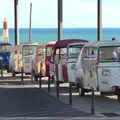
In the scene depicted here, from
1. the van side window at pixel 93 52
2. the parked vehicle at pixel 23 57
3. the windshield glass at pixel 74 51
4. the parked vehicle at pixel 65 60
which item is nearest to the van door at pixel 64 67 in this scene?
the parked vehicle at pixel 65 60

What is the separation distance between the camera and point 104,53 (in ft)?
51.1

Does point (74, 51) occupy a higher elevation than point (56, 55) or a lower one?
higher

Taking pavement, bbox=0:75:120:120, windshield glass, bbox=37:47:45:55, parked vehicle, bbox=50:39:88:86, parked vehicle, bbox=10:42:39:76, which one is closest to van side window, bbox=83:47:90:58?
parked vehicle, bbox=50:39:88:86

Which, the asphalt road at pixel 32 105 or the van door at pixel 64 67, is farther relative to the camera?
the van door at pixel 64 67

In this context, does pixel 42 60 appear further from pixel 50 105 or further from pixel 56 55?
pixel 50 105

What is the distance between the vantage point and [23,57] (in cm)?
2506

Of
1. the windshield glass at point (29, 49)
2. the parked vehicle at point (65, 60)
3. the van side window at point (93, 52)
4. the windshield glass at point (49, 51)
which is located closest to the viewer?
the van side window at point (93, 52)

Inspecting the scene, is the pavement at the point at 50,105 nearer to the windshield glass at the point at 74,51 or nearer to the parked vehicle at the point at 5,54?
the windshield glass at the point at 74,51

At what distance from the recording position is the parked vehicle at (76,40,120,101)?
14445 mm

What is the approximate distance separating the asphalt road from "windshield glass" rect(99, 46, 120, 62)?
81.9 inches

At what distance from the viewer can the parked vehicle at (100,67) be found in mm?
14445

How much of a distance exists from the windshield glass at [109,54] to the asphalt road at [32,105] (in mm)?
2079

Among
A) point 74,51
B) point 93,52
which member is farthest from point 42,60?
point 93,52

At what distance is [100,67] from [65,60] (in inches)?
154
